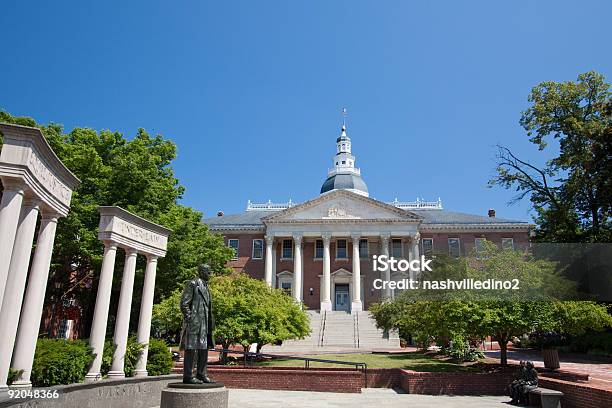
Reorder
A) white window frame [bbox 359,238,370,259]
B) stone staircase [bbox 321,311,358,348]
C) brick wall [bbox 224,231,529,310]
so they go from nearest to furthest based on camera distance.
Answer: stone staircase [bbox 321,311,358,348] → brick wall [bbox 224,231,529,310] → white window frame [bbox 359,238,370,259]

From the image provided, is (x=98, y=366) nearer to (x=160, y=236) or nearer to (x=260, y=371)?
(x=160, y=236)

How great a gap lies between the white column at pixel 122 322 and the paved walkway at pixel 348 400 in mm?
3186

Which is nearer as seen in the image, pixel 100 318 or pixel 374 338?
pixel 100 318

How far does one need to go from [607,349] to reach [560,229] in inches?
428

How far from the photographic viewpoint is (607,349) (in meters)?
25.5

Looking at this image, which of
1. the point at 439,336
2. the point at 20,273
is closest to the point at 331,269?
the point at 439,336

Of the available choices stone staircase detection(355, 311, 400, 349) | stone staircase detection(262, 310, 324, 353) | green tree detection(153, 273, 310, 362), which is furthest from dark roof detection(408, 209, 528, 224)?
green tree detection(153, 273, 310, 362)

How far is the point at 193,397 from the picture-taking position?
802 centimetres

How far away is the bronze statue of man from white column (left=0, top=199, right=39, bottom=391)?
3.04 meters

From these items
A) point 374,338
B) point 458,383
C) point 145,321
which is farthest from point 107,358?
point 374,338

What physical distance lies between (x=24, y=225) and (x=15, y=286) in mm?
1213

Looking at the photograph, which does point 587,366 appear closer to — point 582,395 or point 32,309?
point 582,395

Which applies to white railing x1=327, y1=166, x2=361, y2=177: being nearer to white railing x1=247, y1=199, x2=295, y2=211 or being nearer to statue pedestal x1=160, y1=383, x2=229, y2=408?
white railing x1=247, y1=199, x2=295, y2=211

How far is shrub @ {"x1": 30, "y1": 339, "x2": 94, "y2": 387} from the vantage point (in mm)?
10297
